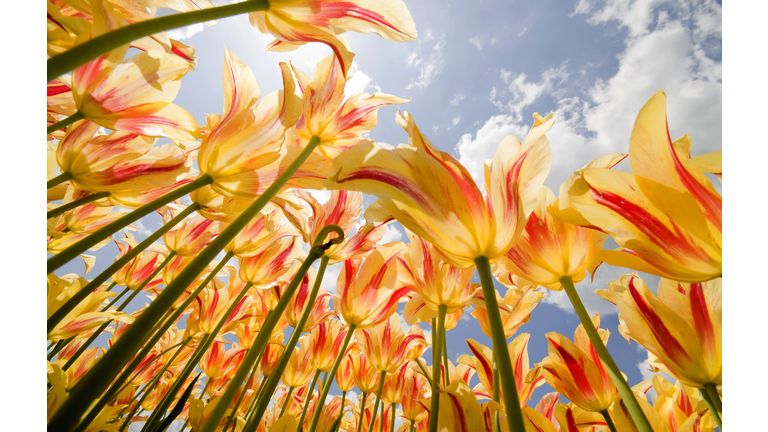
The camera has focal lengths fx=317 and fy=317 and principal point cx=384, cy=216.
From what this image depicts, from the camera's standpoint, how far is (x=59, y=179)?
1.71ft

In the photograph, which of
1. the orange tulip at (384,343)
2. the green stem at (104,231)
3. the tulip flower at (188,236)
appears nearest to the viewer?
the green stem at (104,231)

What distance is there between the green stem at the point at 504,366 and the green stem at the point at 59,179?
673 mm

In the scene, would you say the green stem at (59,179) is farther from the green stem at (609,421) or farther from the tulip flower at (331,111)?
the green stem at (609,421)

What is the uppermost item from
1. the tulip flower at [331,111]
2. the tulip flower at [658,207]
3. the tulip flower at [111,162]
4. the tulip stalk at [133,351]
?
the tulip flower at [331,111]

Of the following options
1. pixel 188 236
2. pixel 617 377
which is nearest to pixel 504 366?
pixel 617 377

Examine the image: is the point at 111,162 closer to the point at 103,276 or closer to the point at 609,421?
the point at 103,276

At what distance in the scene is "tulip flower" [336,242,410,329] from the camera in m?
0.74

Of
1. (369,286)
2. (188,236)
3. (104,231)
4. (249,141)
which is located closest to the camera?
(104,231)

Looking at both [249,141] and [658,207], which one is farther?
[249,141]

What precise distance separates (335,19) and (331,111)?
237 millimetres

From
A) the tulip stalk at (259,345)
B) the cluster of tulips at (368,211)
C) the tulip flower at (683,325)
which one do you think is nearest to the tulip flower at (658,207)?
the cluster of tulips at (368,211)

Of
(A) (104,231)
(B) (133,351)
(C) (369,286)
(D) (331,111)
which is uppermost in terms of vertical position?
(D) (331,111)

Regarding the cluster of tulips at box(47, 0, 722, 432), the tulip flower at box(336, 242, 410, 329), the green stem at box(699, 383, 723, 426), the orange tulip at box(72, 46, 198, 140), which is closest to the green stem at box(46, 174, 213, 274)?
the cluster of tulips at box(47, 0, 722, 432)

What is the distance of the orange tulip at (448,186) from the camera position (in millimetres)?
365
